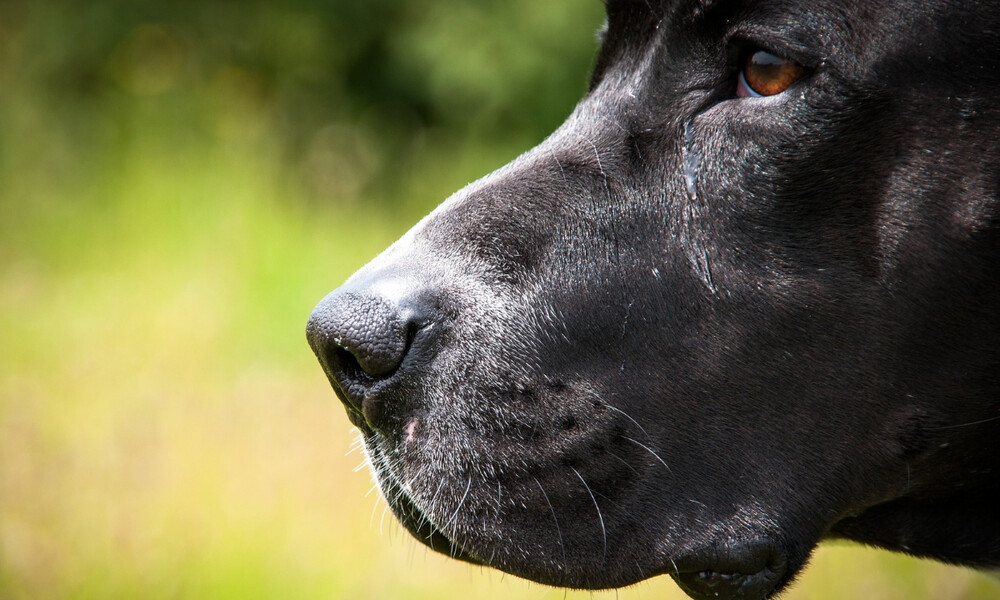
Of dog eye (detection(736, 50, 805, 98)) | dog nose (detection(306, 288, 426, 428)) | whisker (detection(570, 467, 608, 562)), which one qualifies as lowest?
whisker (detection(570, 467, 608, 562))

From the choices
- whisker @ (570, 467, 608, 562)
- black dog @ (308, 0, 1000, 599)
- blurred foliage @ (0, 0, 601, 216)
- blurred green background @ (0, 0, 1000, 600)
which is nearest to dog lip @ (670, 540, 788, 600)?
black dog @ (308, 0, 1000, 599)

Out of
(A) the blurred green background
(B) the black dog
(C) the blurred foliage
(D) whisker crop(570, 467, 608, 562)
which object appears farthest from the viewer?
(C) the blurred foliage

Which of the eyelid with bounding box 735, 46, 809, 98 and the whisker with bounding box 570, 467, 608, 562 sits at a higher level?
the eyelid with bounding box 735, 46, 809, 98

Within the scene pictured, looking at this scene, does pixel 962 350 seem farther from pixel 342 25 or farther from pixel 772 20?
pixel 342 25

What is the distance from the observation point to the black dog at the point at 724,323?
5.99 ft

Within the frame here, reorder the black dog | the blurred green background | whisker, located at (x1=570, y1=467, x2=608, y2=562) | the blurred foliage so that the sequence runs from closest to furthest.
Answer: the black dog
whisker, located at (x1=570, y1=467, x2=608, y2=562)
the blurred green background
the blurred foliage

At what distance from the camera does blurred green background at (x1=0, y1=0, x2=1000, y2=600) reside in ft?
11.8

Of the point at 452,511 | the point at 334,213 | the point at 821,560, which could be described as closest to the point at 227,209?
the point at 334,213

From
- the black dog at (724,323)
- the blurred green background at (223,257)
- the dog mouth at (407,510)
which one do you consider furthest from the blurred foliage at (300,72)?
the black dog at (724,323)

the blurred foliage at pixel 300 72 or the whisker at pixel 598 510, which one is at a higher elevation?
the blurred foliage at pixel 300 72

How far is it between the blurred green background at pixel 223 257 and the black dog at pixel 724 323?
5.51 feet

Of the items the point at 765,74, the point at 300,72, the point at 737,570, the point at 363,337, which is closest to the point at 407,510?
the point at 363,337

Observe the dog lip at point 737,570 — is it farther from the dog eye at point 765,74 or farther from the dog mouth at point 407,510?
the dog eye at point 765,74

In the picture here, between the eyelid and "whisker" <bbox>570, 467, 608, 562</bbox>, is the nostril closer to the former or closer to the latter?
"whisker" <bbox>570, 467, 608, 562</bbox>
